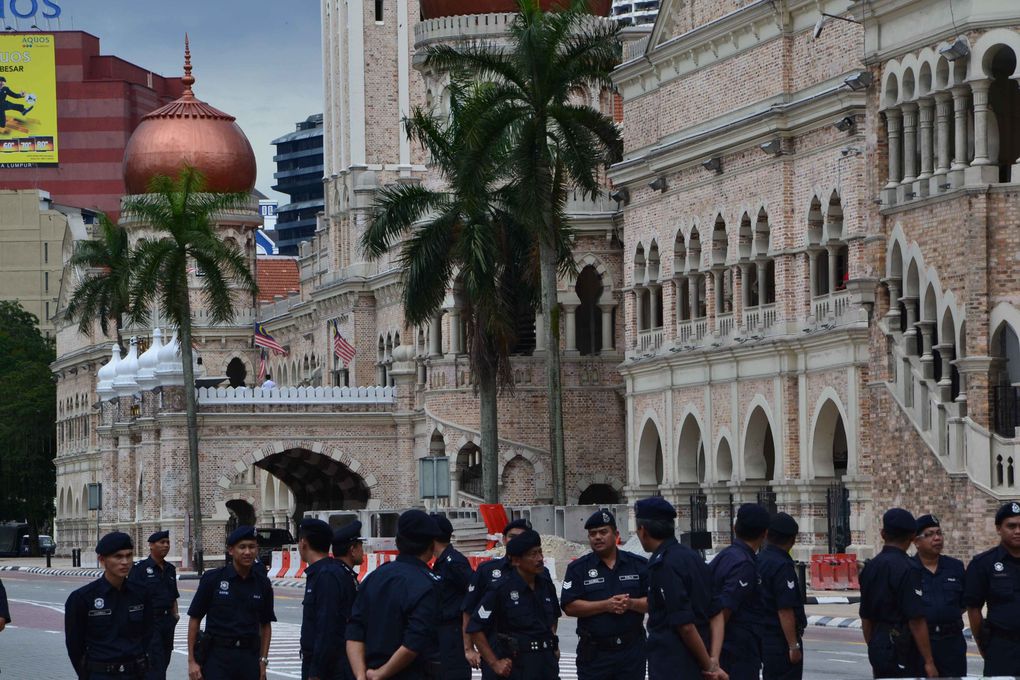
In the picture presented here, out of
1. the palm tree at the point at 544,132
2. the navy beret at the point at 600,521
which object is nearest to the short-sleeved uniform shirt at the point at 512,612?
the navy beret at the point at 600,521

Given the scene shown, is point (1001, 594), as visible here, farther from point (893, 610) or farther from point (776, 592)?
point (776, 592)

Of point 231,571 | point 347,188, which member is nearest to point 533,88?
point 347,188

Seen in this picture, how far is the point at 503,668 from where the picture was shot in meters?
15.0

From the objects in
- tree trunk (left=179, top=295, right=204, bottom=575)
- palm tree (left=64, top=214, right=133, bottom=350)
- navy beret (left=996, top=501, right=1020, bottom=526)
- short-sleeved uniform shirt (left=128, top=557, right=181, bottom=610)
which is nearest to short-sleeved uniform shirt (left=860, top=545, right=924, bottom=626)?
navy beret (left=996, top=501, right=1020, bottom=526)

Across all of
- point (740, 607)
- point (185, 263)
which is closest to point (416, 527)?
point (740, 607)

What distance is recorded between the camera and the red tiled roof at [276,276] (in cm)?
10031

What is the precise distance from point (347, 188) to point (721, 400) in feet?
102

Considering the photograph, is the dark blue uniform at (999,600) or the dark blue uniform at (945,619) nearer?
the dark blue uniform at (999,600)

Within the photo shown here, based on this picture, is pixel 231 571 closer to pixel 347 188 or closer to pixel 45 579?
pixel 45 579

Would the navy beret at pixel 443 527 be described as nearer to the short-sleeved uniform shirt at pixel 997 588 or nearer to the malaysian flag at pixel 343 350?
the short-sleeved uniform shirt at pixel 997 588

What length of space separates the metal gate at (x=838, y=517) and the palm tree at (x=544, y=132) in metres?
7.86

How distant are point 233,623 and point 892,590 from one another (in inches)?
176

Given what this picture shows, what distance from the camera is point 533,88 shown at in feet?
162

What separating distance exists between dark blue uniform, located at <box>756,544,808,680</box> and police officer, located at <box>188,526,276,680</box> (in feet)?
11.8
